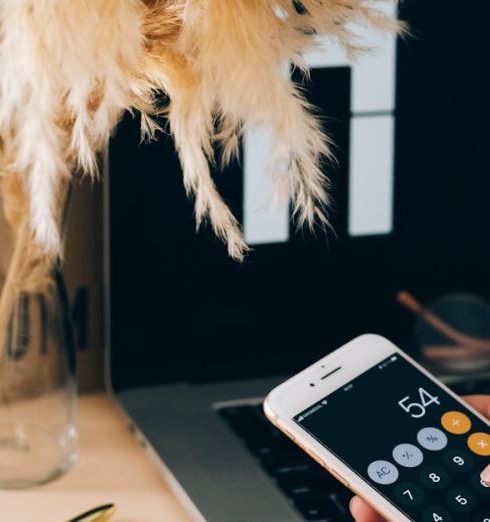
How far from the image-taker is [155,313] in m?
0.85

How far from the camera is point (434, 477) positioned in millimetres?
682

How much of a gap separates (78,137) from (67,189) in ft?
0.25

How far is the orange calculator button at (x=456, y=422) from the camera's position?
0.71 meters

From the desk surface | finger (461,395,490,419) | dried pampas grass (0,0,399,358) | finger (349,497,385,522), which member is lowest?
the desk surface

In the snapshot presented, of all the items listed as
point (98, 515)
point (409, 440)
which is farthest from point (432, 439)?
point (98, 515)

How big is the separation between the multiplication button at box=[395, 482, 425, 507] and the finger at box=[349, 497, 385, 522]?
0.07 ft

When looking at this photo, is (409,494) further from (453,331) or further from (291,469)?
(453,331)

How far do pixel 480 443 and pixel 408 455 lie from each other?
49 mm

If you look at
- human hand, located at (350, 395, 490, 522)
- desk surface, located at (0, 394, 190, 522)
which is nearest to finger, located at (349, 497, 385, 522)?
human hand, located at (350, 395, 490, 522)

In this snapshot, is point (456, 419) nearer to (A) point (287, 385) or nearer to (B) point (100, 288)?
(A) point (287, 385)

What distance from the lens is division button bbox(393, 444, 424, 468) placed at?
68 centimetres

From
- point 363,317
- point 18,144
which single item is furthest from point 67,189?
point 363,317

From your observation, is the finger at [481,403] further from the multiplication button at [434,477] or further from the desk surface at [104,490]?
the desk surface at [104,490]

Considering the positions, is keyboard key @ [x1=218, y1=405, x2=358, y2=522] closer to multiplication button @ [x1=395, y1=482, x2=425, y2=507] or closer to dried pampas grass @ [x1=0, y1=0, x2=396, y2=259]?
multiplication button @ [x1=395, y1=482, x2=425, y2=507]
